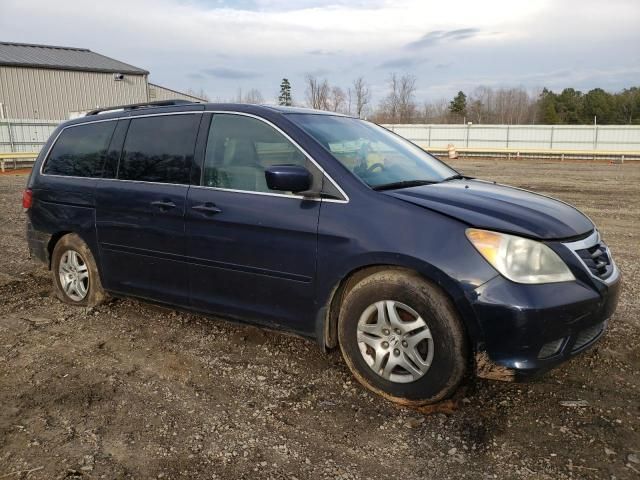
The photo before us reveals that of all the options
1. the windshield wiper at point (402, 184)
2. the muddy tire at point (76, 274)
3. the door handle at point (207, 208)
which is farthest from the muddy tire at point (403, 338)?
the muddy tire at point (76, 274)

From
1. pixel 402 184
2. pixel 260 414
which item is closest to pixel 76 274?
pixel 260 414

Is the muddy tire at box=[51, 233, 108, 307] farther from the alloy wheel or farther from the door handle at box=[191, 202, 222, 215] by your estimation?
the alloy wheel

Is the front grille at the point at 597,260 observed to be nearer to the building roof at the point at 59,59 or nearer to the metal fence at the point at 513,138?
the metal fence at the point at 513,138

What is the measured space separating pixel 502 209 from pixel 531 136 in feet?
103

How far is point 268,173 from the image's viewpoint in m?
3.28

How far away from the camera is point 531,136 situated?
1249 inches

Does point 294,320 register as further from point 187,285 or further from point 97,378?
point 97,378

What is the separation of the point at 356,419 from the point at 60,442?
161 cm

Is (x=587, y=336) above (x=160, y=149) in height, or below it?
below

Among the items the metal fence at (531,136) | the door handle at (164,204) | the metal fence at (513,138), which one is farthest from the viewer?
the metal fence at (531,136)

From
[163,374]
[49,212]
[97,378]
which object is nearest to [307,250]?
[163,374]

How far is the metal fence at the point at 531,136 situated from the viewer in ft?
98.0

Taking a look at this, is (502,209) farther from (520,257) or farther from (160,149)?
(160,149)

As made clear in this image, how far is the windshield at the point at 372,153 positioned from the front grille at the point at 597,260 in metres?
1.14
